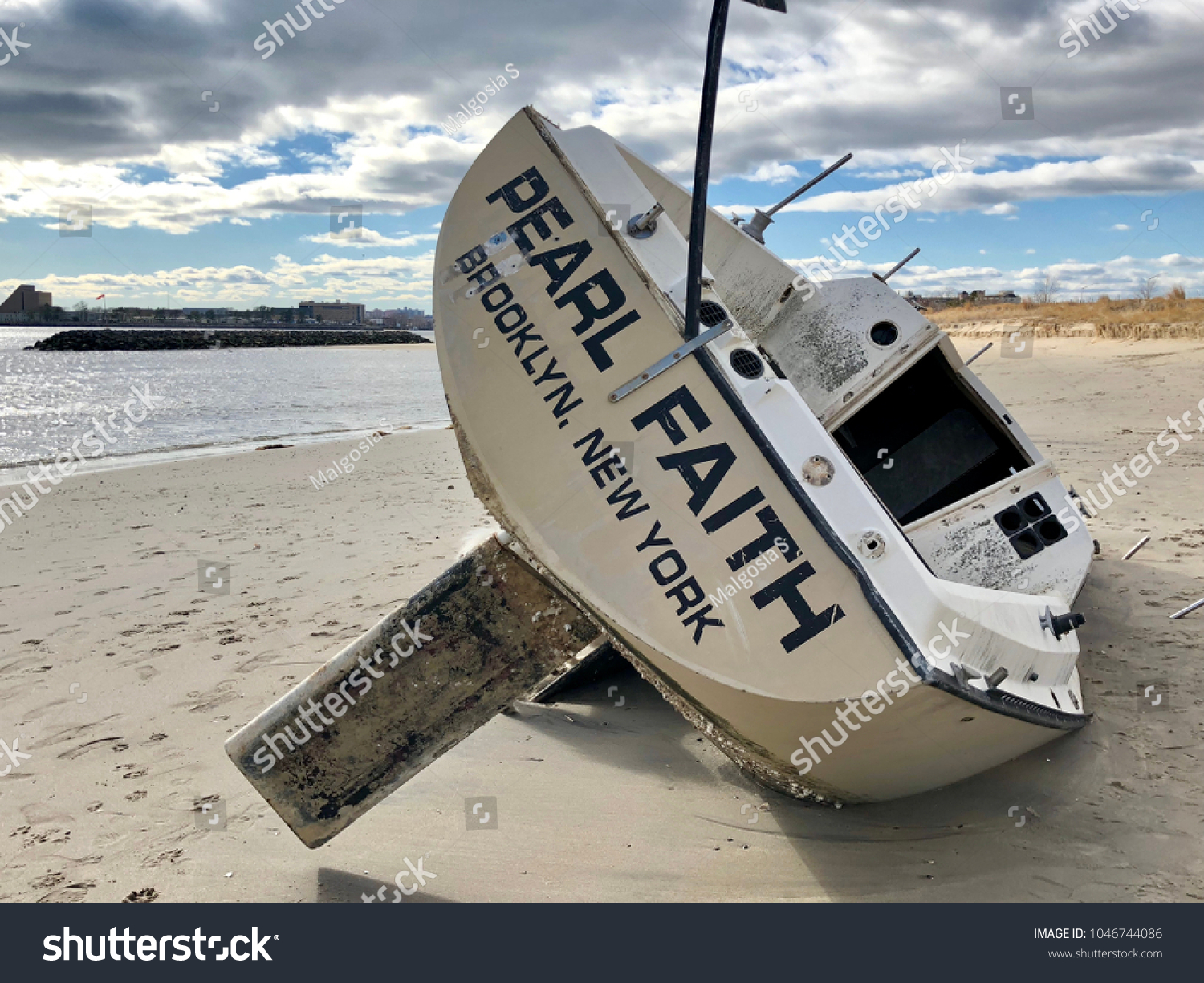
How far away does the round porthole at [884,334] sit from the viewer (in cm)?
434

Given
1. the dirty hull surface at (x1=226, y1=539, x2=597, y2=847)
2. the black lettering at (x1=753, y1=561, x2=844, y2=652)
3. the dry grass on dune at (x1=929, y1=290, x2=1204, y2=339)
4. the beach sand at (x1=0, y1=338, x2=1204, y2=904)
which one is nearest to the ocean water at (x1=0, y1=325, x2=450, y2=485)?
the beach sand at (x1=0, y1=338, x2=1204, y2=904)

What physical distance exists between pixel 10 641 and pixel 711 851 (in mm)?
4793

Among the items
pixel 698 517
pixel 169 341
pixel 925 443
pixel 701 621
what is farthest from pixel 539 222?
pixel 169 341

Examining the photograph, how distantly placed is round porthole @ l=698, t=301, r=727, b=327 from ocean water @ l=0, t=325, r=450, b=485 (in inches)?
514

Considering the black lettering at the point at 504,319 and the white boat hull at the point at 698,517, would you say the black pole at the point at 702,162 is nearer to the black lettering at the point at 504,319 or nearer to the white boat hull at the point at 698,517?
the white boat hull at the point at 698,517

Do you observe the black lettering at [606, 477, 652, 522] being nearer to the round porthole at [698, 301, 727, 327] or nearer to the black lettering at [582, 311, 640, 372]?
the black lettering at [582, 311, 640, 372]

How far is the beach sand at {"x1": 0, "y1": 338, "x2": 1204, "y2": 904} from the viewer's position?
9.93 ft

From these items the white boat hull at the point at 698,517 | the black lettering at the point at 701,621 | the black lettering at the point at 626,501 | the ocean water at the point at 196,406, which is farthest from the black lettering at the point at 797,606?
the ocean water at the point at 196,406

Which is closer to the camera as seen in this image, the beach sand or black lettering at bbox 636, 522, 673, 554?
black lettering at bbox 636, 522, 673, 554

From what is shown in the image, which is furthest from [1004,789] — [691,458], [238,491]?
[238,491]

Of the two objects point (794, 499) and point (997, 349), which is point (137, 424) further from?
point (794, 499)

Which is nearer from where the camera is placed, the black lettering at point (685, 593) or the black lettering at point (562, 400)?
the black lettering at point (685, 593)

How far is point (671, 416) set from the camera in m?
2.78

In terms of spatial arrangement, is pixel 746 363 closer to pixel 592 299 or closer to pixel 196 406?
pixel 592 299
